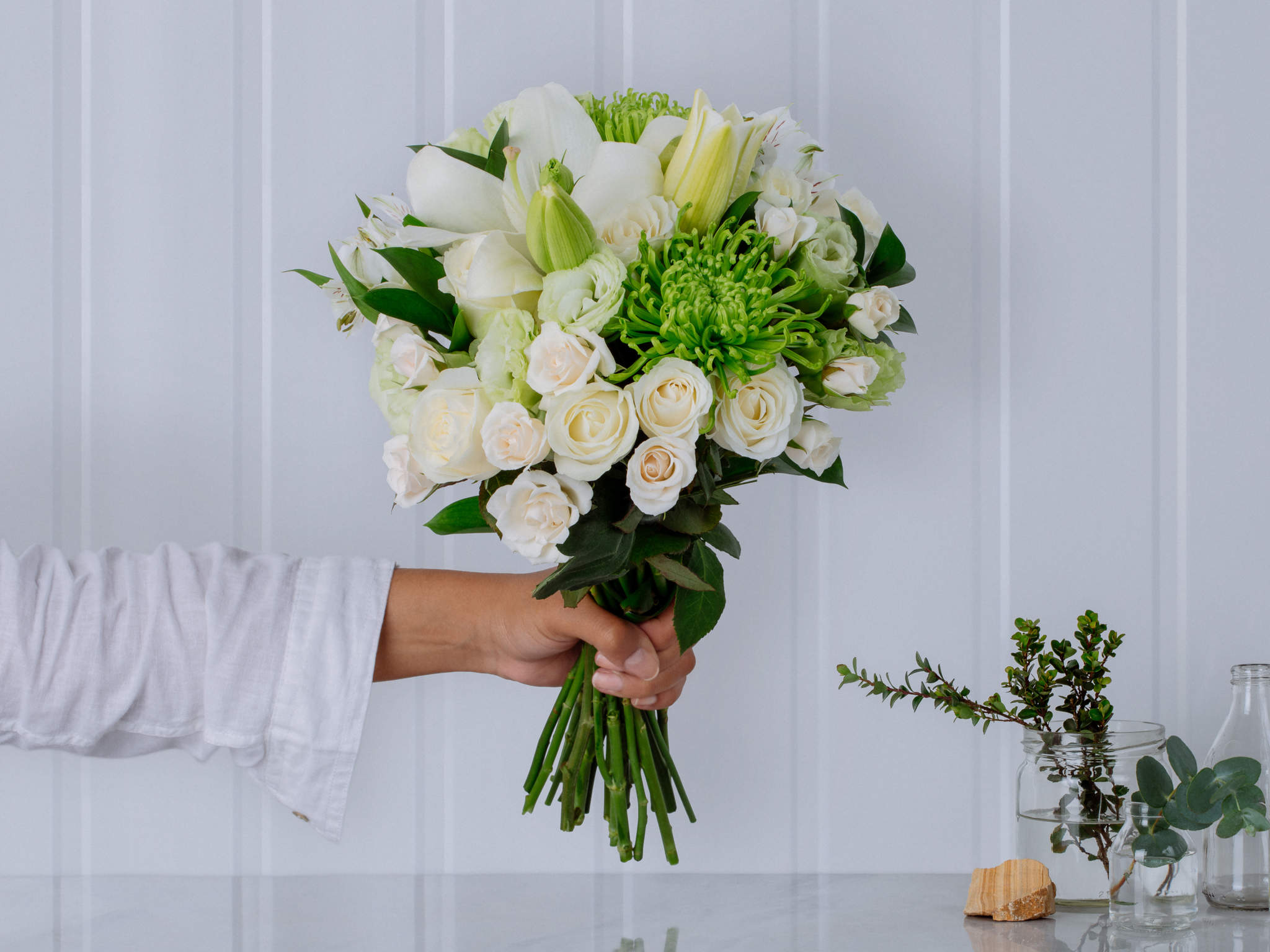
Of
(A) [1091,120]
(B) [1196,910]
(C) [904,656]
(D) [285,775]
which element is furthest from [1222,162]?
(D) [285,775]

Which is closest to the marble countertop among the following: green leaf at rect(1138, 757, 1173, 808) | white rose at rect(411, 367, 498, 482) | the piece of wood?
the piece of wood

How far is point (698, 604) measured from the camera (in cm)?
77

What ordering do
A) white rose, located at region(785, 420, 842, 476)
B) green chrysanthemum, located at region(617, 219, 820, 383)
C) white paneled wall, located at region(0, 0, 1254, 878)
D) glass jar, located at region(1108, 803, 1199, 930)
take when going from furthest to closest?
white paneled wall, located at region(0, 0, 1254, 878) < glass jar, located at region(1108, 803, 1199, 930) < white rose, located at region(785, 420, 842, 476) < green chrysanthemum, located at region(617, 219, 820, 383)

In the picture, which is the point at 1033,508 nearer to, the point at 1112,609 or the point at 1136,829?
the point at 1112,609

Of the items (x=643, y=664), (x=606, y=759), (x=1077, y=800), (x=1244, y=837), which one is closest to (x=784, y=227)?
(x=643, y=664)

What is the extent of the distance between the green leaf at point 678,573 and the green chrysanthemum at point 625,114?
31 cm

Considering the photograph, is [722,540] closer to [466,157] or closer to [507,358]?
[507,358]

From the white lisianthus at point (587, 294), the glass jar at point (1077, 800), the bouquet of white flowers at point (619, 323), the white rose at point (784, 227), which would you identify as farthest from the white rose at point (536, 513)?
the glass jar at point (1077, 800)

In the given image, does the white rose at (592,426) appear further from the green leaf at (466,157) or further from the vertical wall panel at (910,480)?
the vertical wall panel at (910,480)

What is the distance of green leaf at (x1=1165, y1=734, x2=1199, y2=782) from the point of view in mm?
867

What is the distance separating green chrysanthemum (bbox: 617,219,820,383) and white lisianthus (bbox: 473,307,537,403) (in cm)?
7

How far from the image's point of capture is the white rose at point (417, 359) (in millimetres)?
694

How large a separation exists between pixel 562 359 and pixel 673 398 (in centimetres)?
7

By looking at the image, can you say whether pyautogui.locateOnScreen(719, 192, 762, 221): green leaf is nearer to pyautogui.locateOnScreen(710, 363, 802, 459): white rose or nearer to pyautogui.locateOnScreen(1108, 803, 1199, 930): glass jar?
pyautogui.locateOnScreen(710, 363, 802, 459): white rose
